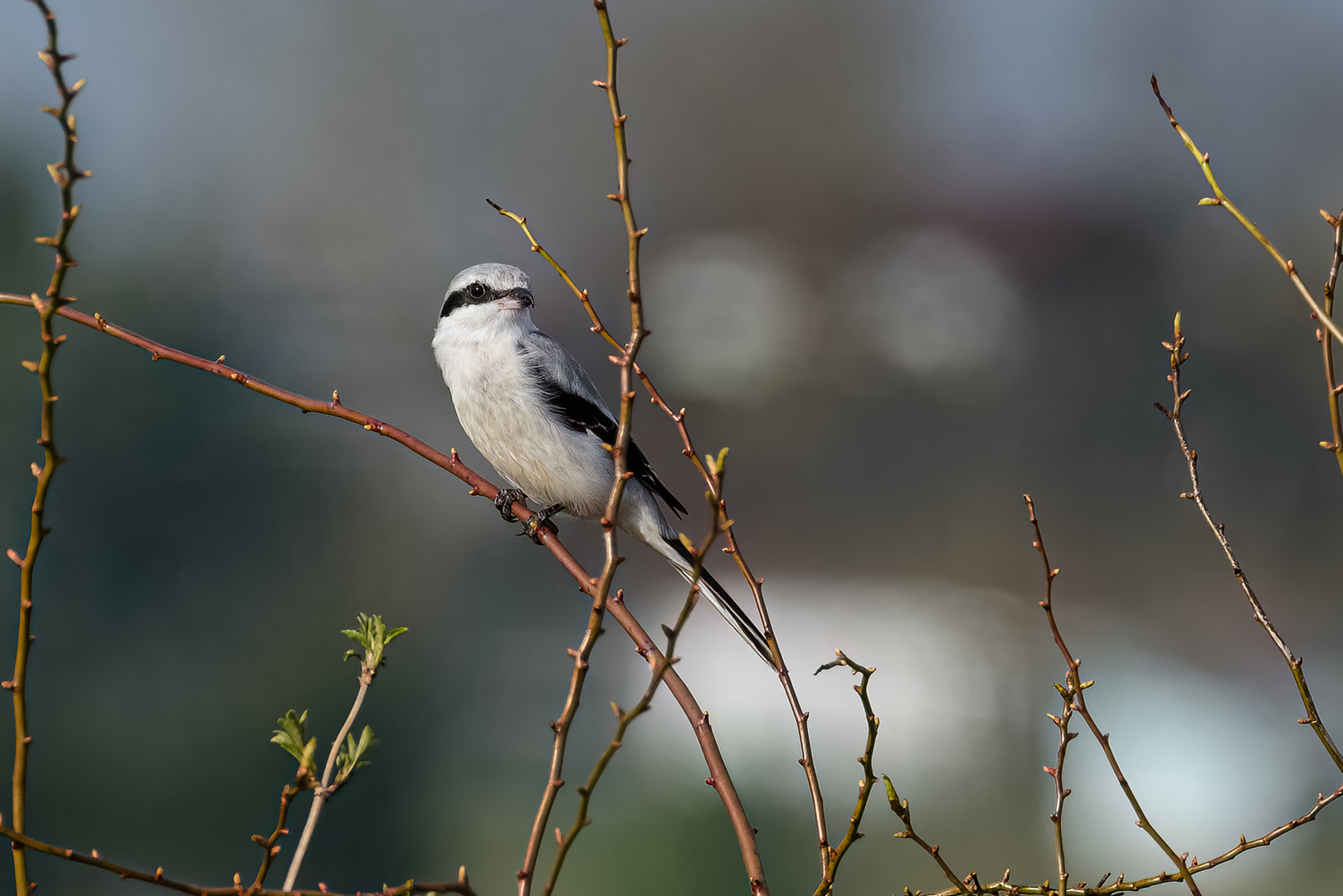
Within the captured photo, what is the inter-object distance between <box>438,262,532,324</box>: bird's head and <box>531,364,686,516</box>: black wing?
103 mm

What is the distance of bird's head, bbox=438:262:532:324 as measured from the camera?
131 cm

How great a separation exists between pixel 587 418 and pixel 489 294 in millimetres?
226

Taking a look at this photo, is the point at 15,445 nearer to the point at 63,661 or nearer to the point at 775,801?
the point at 63,661

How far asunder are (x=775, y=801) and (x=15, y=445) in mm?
3049

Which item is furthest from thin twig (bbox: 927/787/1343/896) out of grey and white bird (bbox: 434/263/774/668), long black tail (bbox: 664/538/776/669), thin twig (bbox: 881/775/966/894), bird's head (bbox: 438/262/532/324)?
bird's head (bbox: 438/262/532/324)

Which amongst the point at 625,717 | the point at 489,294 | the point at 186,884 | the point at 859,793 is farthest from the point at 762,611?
the point at 489,294

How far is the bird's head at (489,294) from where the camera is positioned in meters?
1.31

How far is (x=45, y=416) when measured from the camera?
470 millimetres

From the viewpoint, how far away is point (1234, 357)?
542 centimetres

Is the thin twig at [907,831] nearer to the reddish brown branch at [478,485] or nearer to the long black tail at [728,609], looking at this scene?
the reddish brown branch at [478,485]

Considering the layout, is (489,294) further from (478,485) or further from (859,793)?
(859,793)

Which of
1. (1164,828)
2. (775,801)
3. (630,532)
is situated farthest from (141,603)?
(1164,828)

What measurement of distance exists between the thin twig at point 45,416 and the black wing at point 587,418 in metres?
0.80

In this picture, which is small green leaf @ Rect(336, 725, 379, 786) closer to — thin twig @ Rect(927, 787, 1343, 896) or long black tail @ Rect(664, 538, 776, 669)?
thin twig @ Rect(927, 787, 1343, 896)
